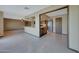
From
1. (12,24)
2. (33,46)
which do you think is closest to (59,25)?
(33,46)

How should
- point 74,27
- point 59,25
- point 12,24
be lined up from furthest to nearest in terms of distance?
1. point 12,24
2. point 59,25
3. point 74,27

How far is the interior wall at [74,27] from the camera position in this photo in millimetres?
3211

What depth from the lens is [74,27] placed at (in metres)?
3.34

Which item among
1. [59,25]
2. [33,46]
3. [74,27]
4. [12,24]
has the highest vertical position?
[12,24]

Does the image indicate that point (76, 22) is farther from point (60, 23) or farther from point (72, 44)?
point (60, 23)

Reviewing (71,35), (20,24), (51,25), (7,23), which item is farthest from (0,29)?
(20,24)

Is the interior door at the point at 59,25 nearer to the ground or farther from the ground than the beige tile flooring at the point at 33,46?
farther from the ground

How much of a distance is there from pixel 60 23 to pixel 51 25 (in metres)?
2.05

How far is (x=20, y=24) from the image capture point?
1661cm

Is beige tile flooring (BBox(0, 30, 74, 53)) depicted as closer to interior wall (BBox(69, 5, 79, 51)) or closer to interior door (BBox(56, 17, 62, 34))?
interior wall (BBox(69, 5, 79, 51))

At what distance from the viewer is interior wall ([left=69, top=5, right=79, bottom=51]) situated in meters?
3.21

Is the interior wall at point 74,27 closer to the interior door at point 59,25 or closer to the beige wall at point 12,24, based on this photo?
the interior door at point 59,25

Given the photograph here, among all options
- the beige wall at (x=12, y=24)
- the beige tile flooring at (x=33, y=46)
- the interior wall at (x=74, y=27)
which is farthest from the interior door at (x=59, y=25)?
the beige wall at (x=12, y=24)

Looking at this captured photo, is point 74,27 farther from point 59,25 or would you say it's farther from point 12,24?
point 12,24
